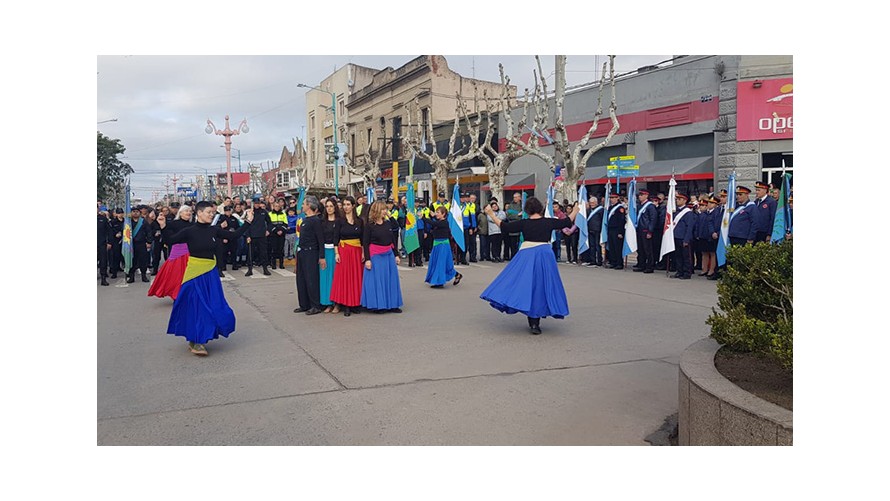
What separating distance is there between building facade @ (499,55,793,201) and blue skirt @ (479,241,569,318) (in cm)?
1345

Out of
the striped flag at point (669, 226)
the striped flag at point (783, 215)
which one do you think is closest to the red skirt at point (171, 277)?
the striped flag at point (669, 226)

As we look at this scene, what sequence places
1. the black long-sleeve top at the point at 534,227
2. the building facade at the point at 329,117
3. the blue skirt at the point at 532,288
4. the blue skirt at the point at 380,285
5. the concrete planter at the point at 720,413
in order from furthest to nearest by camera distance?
the building facade at the point at 329,117, the blue skirt at the point at 380,285, the black long-sleeve top at the point at 534,227, the blue skirt at the point at 532,288, the concrete planter at the point at 720,413

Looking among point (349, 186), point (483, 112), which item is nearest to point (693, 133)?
point (483, 112)

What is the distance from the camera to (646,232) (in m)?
15.8

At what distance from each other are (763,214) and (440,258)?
6.51 meters

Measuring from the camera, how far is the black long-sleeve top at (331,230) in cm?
1013

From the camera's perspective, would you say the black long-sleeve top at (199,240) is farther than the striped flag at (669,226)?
No

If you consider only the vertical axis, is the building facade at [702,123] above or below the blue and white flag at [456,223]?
above

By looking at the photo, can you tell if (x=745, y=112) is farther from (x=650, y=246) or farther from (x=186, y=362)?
(x=186, y=362)

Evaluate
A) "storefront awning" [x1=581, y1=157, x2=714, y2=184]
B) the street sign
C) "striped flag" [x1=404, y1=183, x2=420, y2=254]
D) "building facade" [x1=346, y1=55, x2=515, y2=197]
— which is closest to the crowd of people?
"striped flag" [x1=404, y1=183, x2=420, y2=254]

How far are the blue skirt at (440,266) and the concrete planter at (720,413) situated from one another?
8.58m

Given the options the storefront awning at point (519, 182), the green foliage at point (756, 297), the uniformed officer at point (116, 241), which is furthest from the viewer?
the storefront awning at point (519, 182)

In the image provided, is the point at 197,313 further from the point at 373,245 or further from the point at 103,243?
the point at 103,243

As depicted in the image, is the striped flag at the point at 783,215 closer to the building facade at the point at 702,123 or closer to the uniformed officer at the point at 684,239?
the uniformed officer at the point at 684,239
